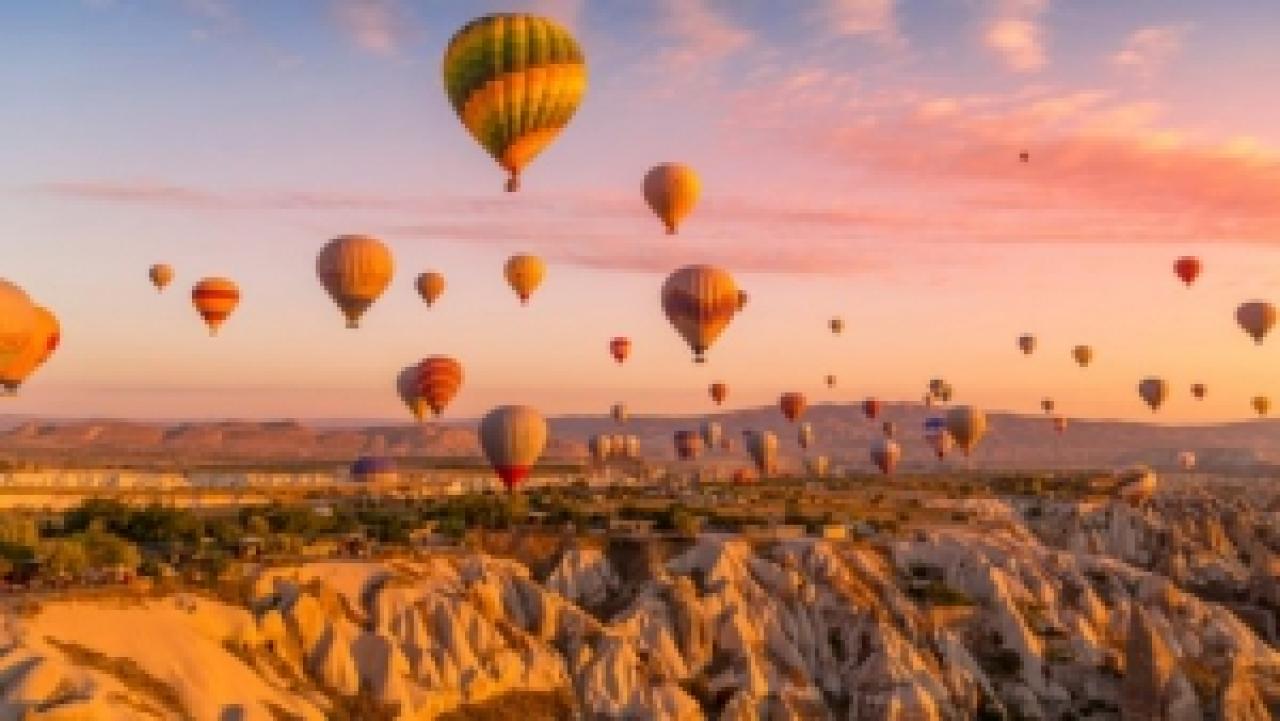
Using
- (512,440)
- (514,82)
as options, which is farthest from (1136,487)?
(514,82)

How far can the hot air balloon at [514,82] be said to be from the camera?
64.6 metres

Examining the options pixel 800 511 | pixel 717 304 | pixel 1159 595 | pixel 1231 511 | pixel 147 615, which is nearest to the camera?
pixel 147 615

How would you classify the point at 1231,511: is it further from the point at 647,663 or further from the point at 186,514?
the point at 186,514

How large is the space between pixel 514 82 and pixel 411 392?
188 feet

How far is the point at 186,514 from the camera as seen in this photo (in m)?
63.5

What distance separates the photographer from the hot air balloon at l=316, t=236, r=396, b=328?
3248 inches

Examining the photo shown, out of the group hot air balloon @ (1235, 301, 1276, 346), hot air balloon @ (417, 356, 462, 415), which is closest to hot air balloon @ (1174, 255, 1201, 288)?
hot air balloon @ (1235, 301, 1276, 346)

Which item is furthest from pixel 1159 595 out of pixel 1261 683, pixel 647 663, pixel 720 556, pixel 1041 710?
pixel 647 663

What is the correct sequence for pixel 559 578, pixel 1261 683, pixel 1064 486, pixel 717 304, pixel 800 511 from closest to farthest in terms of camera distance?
pixel 559 578 < pixel 1261 683 < pixel 717 304 < pixel 800 511 < pixel 1064 486

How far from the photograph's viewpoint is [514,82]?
64750 mm

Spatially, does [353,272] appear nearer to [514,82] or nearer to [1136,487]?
[514,82]

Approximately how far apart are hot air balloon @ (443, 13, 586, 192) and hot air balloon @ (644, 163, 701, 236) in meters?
21.3

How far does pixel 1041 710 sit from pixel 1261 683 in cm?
1518

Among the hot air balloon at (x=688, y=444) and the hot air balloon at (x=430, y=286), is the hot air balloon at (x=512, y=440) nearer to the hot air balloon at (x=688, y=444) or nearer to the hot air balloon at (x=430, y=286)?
the hot air balloon at (x=430, y=286)
